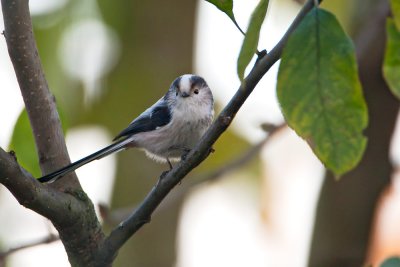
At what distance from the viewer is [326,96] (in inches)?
37.2

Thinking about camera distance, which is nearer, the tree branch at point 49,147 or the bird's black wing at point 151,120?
the tree branch at point 49,147

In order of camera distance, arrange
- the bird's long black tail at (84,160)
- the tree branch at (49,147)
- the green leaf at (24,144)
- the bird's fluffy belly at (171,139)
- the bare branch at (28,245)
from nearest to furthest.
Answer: the tree branch at (49,147)
the bird's long black tail at (84,160)
the green leaf at (24,144)
the bare branch at (28,245)
the bird's fluffy belly at (171,139)

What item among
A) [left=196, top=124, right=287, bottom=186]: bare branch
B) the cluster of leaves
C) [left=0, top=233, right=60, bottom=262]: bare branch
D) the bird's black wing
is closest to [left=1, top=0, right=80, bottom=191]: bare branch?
[left=0, top=233, right=60, bottom=262]: bare branch

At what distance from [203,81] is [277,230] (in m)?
1.34

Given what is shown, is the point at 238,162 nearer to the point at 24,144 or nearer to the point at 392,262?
the point at 24,144

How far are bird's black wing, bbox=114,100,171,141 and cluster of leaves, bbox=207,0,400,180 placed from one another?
2343mm

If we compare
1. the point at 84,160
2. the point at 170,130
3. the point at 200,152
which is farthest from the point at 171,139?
the point at 200,152

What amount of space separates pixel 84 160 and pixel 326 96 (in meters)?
1.76

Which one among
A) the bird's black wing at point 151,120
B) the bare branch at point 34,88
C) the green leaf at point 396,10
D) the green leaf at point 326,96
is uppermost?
the green leaf at point 396,10

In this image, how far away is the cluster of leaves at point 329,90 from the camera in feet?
3.09

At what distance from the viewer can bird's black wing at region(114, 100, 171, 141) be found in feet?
11.1

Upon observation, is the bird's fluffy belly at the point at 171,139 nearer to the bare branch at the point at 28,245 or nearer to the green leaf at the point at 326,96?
the bare branch at the point at 28,245

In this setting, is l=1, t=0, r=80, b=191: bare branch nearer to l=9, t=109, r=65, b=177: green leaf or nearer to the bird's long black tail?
the bird's long black tail

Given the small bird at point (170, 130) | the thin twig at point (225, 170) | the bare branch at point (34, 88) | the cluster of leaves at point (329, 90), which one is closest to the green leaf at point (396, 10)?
the cluster of leaves at point (329, 90)
